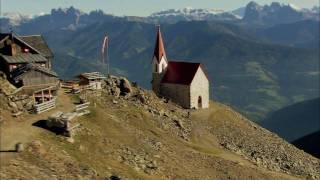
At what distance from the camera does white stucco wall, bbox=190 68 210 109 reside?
373 feet

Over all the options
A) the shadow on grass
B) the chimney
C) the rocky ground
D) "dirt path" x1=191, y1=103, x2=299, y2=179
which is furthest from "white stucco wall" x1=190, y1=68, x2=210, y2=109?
the shadow on grass

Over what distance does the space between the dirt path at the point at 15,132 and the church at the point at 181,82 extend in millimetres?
42634

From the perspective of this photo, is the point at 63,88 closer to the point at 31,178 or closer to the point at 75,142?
the point at 75,142

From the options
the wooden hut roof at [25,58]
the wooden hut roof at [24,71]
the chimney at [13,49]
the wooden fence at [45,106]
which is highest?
the chimney at [13,49]

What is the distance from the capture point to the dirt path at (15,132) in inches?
2297

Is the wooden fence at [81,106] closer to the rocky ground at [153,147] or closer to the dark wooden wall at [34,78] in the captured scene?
the rocky ground at [153,147]

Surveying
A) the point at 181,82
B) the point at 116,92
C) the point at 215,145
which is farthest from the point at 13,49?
the point at 181,82

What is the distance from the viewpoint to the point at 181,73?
380 ft

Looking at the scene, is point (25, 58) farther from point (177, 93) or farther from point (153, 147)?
point (177, 93)

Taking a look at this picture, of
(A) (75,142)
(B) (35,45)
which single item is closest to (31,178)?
(A) (75,142)

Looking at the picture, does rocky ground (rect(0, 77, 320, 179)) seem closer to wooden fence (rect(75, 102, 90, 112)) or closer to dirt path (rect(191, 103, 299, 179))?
dirt path (rect(191, 103, 299, 179))

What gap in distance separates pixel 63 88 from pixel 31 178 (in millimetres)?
38435

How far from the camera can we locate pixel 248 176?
81750mm

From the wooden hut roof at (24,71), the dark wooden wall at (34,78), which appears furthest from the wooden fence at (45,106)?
the wooden hut roof at (24,71)
